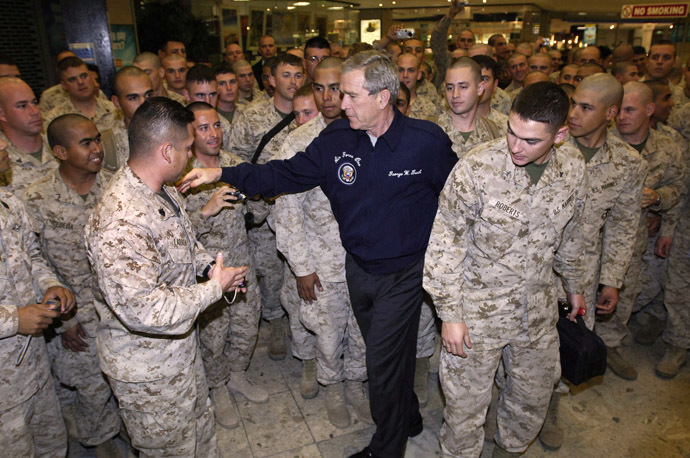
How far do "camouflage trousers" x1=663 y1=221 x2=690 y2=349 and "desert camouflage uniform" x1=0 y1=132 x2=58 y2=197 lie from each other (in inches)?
195

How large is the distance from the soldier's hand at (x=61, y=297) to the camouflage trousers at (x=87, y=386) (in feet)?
1.74

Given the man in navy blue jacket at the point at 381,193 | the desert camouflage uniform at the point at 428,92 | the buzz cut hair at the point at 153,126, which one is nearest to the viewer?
the buzz cut hair at the point at 153,126

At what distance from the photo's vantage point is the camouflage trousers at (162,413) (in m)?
2.11

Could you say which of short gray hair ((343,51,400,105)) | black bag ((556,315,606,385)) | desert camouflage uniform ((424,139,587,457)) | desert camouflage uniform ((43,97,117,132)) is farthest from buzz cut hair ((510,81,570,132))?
desert camouflage uniform ((43,97,117,132))

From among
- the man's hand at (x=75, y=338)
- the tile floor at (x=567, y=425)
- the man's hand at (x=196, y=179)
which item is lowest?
the tile floor at (x=567, y=425)

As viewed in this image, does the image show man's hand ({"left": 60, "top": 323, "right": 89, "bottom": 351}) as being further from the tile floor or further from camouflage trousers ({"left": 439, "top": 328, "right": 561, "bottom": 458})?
camouflage trousers ({"left": 439, "top": 328, "right": 561, "bottom": 458})

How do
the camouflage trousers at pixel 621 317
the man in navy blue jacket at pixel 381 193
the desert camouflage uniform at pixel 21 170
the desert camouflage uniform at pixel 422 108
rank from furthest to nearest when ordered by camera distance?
1. the desert camouflage uniform at pixel 422 108
2. the camouflage trousers at pixel 621 317
3. the desert camouflage uniform at pixel 21 170
4. the man in navy blue jacket at pixel 381 193

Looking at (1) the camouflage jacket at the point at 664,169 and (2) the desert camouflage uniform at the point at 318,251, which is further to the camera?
(1) the camouflage jacket at the point at 664,169

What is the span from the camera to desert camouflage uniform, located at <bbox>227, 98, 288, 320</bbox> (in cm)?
396

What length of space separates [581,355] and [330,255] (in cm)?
152

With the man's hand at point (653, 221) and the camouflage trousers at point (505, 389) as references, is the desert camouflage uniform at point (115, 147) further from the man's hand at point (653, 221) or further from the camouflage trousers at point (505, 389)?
the man's hand at point (653, 221)

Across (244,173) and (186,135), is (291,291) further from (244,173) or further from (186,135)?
(186,135)

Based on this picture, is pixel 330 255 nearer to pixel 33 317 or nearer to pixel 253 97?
pixel 33 317

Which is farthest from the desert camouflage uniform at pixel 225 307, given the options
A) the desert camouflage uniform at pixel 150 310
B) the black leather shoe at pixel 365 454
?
the black leather shoe at pixel 365 454
